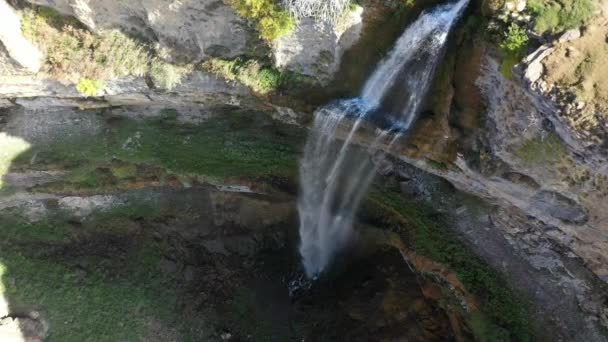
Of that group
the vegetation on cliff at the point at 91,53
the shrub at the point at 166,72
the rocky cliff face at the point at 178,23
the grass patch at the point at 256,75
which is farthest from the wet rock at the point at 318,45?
the vegetation on cliff at the point at 91,53

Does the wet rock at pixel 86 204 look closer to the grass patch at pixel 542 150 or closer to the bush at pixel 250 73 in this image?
the bush at pixel 250 73

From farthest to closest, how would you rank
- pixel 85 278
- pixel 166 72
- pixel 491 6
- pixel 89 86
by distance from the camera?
1. pixel 85 278
2. pixel 89 86
3. pixel 166 72
4. pixel 491 6

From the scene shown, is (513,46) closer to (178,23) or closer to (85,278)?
(178,23)

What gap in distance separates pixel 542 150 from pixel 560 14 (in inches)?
99.7

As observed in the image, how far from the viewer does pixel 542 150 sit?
871 cm

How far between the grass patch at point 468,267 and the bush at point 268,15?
20.2 ft

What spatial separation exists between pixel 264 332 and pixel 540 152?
37.9ft

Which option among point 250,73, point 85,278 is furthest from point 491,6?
point 85,278

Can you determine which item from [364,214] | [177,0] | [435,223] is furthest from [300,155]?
[177,0]

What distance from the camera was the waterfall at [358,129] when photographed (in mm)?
9703

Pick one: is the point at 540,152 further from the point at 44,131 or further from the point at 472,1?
the point at 44,131

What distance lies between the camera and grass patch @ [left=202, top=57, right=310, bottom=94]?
12.0m

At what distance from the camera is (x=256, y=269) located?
17.9 m

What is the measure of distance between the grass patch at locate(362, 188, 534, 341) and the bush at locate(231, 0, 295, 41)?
6166mm
